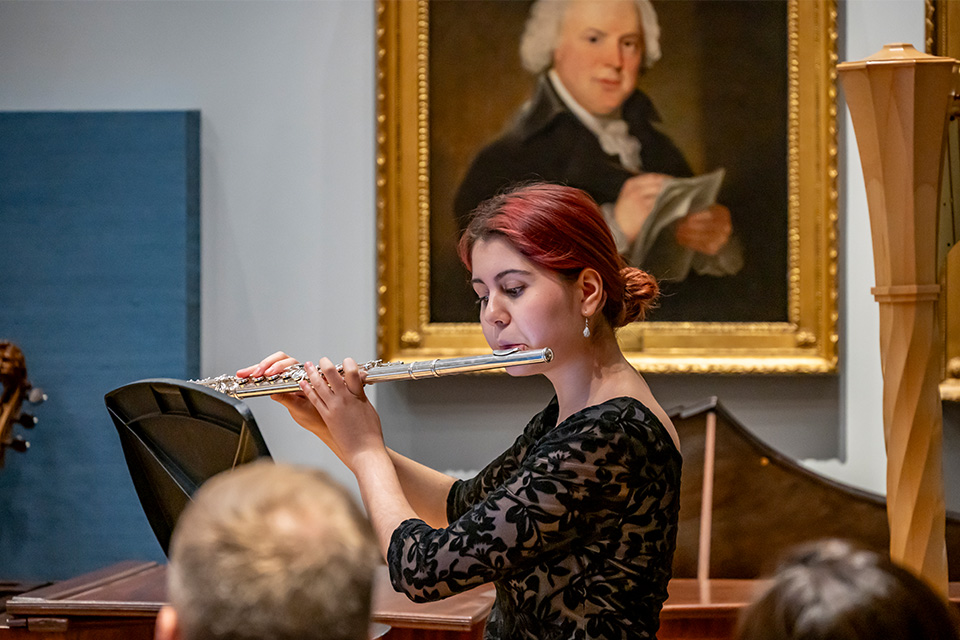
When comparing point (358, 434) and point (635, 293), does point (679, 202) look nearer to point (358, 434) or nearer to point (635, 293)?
point (635, 293)

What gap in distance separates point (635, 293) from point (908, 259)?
16.4 inches

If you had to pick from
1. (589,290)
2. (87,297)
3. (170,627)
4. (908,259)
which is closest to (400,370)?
(589,290)

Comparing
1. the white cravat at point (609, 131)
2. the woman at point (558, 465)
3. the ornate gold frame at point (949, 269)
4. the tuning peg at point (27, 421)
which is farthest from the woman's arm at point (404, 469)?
the ornate gold frame at point (949, 269)

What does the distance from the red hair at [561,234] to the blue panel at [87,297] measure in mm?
1831

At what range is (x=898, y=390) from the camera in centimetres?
166

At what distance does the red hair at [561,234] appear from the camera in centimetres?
154

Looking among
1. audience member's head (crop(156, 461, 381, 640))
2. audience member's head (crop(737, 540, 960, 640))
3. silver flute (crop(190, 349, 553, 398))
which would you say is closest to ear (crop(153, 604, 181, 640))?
audience member's head (crop(156, 461, 381, 640))

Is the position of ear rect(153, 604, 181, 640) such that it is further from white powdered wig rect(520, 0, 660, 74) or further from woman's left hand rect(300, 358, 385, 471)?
white powdered wig rect(520, 0, 660, 74)

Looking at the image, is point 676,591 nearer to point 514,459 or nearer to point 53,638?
point 514,459

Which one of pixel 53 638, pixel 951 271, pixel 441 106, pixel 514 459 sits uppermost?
pixel 441 106

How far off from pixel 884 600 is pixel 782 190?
2.64m

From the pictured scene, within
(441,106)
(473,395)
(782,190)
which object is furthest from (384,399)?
(782,190)

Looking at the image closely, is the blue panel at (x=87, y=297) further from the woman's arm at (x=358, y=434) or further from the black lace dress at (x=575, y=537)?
the black lace dress at (x=575, y=537)

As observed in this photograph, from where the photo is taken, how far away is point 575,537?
143cm
